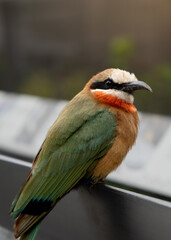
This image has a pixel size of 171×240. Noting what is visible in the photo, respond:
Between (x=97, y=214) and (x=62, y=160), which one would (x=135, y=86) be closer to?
(x=62, y=160)

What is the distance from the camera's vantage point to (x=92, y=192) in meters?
1.09

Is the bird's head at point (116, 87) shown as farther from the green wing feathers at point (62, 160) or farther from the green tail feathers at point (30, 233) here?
the green tail feathers at point (30, 233)

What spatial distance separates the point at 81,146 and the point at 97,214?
0.73 feet

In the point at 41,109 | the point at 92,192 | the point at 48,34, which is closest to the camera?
the point at 92,192

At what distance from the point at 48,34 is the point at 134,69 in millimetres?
1397

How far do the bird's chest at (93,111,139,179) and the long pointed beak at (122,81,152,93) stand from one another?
8cm

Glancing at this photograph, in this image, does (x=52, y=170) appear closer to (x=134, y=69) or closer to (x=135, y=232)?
(x=135, y=232)

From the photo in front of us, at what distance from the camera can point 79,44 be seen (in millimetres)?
5016

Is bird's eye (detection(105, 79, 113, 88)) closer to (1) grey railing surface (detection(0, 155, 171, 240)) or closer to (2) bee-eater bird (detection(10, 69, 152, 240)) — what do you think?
(2) bee-eater bird (detection(10, 69, 152, 240))

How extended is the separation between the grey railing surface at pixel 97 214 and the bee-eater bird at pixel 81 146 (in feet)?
0.18

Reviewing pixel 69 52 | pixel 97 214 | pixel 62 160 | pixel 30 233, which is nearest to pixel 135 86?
pixel 62 160

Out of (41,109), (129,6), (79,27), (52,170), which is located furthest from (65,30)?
(52,170)

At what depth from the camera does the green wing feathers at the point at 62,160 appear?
108 centimetres

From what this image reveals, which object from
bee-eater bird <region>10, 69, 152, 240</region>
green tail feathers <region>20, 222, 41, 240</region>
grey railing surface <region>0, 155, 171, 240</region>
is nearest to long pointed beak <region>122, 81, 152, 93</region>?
bee-eater bird <region>10, 69, 152, 240</region>
